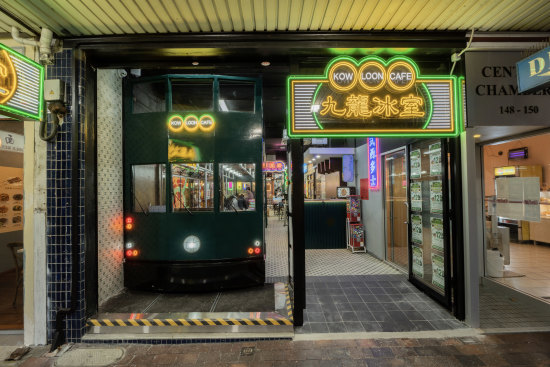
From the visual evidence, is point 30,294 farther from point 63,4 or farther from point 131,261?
point 63,4

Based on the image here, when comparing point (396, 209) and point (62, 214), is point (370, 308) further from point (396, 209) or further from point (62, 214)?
point (62, 214)

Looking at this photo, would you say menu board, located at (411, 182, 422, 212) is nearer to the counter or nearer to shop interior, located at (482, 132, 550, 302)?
shop interior, located at (482, 132, 550, 302)

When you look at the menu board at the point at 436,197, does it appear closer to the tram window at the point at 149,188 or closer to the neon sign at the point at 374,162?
the neon sign at the point at 374,162

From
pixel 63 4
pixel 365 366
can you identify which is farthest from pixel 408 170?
pixel 63 4

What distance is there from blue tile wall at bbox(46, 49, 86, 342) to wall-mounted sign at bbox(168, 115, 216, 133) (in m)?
1.43

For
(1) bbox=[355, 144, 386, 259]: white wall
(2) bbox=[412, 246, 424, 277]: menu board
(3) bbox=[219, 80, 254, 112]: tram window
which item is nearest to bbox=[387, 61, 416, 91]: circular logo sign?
(3) bbox=[219, 80, 254, 112]: tram window

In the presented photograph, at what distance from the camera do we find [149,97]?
527cm

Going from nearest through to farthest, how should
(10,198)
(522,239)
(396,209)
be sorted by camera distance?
(10,198) < (396,209) < (522,239)

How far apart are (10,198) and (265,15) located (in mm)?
6873

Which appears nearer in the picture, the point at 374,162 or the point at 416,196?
the point at 416,196

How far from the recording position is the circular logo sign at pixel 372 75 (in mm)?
3717

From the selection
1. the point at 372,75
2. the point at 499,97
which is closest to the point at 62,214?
the point at 372,75

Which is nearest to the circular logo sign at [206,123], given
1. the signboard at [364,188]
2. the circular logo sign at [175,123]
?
the circular logo sign at [175,123]

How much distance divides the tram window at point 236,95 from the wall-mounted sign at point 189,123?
0.56 metres
